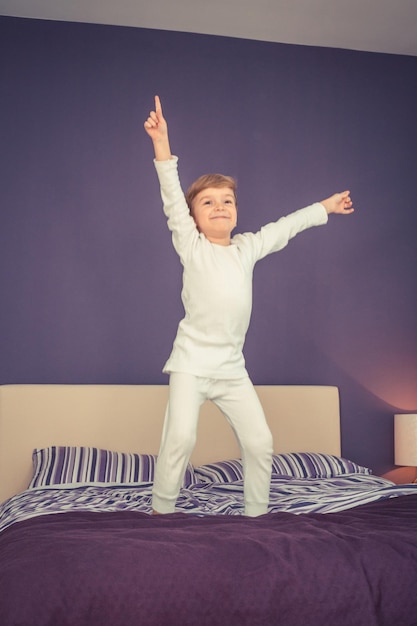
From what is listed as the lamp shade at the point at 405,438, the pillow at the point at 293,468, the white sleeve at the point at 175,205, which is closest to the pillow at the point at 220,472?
the pillow at the point at 293,468

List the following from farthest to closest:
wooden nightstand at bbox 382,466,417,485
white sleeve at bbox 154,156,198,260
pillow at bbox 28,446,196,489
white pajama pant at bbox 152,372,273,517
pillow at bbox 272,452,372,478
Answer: wooden nightstand at bbox 382,466,417,485, pillow at bbox 272,452,372,478, pillow at bbox 28,446,196,489, white sleeve at bbox 154,156,198,260, white pajama pant at bbox 152,372,273,517

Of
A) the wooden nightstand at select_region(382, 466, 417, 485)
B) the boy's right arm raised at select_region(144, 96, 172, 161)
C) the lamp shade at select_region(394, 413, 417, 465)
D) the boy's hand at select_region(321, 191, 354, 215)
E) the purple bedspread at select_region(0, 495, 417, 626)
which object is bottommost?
the wooden nightstand at select_region(382, 466, 417, 485)

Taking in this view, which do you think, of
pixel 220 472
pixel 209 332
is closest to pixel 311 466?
pixel 220 472

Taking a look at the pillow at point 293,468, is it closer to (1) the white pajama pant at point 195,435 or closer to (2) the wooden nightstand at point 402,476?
(2) the wooden nightstand at point 402,476

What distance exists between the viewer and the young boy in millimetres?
2439

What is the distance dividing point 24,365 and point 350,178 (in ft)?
7.27

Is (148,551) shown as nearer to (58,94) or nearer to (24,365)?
(24,365)

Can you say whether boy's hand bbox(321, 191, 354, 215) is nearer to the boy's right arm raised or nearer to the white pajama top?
the white pajama top

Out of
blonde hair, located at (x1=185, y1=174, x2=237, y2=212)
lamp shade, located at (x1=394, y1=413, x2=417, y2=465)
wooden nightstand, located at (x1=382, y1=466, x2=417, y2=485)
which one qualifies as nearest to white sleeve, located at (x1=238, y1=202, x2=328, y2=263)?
blonde hair, located at (x1=185, y1=174, x2=237, y2=212)

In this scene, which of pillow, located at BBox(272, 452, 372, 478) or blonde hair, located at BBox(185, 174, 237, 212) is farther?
pillow, located at BBox(272, 452, 372, 478)

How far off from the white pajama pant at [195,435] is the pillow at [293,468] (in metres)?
0.93

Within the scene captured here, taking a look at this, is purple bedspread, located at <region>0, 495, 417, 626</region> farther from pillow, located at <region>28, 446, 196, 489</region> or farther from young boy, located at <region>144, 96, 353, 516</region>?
pillow, located at <region>28, 446, 196, 489</region>

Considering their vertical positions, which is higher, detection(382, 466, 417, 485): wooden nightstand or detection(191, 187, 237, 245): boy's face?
detection(191, 187, 237, 245): boy's face

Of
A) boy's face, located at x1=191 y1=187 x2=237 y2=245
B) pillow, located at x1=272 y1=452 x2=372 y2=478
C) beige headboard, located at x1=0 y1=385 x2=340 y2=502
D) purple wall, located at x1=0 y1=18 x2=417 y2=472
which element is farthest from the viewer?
purple wall, located at x1=0 y1=18 x2=417 y2=472
